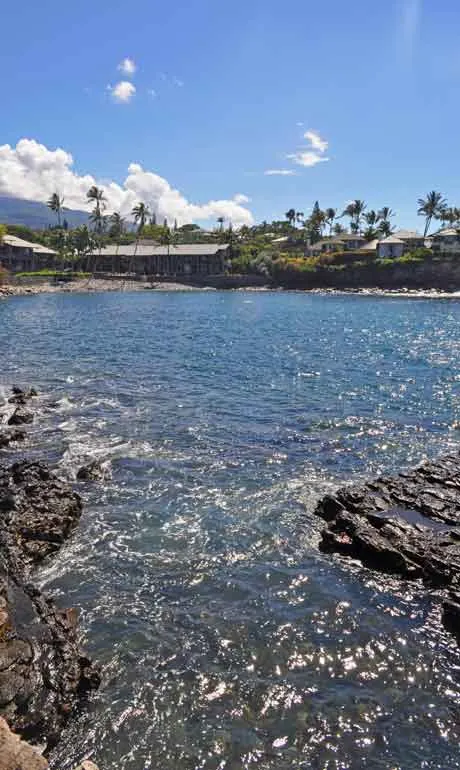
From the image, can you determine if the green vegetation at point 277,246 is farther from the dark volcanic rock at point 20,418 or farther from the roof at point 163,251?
the dark volcanic rock at point 20,418

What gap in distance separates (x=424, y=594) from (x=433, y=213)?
16089cm

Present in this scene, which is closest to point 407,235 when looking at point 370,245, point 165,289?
point 370,245

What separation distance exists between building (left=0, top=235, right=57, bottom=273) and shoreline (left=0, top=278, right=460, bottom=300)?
61.4ft

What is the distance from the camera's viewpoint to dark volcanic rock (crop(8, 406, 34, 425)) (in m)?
23.5

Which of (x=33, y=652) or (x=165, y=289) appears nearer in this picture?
(x=33, y=652)

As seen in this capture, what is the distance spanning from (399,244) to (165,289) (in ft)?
211

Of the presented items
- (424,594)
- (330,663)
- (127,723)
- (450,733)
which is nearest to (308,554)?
(424,594)

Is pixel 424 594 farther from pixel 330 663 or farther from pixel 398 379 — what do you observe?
pixel 398 379

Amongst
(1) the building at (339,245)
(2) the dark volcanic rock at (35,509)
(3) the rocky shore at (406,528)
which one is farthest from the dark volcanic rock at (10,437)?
(1) the building at (339,245)

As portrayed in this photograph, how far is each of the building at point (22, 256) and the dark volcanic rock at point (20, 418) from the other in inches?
5121

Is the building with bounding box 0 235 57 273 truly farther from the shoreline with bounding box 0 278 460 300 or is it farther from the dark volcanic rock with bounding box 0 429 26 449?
the dark volcanic rock with bounding box 0 429 26 449

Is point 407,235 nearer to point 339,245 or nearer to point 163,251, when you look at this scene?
point 339,245

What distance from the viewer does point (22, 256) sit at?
146 metres

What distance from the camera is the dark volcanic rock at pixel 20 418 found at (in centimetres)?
2355
